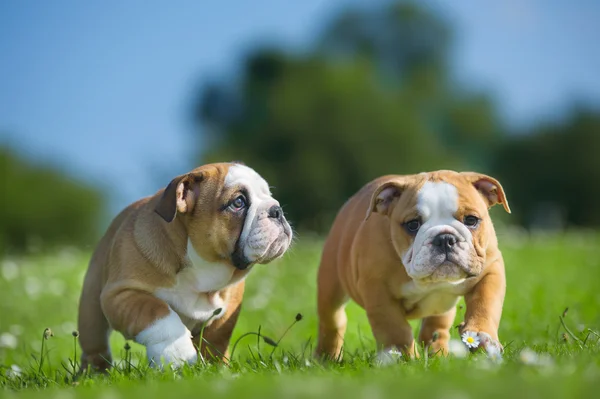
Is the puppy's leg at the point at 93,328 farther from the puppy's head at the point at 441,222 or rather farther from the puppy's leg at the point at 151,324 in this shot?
the puppy's head at the point at 441,222

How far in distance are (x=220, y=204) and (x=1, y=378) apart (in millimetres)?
1787

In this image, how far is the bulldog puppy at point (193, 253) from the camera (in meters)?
Answer: 5.17

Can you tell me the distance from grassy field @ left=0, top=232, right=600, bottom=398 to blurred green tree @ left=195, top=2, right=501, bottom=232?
17.4 metres

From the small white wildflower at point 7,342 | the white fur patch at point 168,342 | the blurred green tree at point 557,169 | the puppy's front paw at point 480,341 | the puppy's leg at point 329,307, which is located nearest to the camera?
the puppy's front paw at point 480,341

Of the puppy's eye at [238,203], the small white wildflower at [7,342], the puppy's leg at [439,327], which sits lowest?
the small white wildflower at [7,342]

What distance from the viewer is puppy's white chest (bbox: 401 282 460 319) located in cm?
525

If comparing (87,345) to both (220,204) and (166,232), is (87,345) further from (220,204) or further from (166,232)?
(220,204)

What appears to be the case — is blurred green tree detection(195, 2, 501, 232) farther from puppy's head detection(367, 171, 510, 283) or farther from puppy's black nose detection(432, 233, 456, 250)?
puppy's black nose detection(432, 233, 456, 250)

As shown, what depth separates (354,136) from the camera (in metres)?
35.1

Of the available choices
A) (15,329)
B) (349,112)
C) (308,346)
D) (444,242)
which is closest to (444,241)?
(444,242)

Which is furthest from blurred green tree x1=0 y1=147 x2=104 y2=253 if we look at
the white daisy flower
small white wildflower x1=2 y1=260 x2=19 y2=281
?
the white daisy flower

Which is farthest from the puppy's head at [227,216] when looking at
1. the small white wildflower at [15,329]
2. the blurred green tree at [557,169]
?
the blurred green tree at [557,169]

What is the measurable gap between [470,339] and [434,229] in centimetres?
68

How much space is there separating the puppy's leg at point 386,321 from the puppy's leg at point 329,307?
2.67ft
